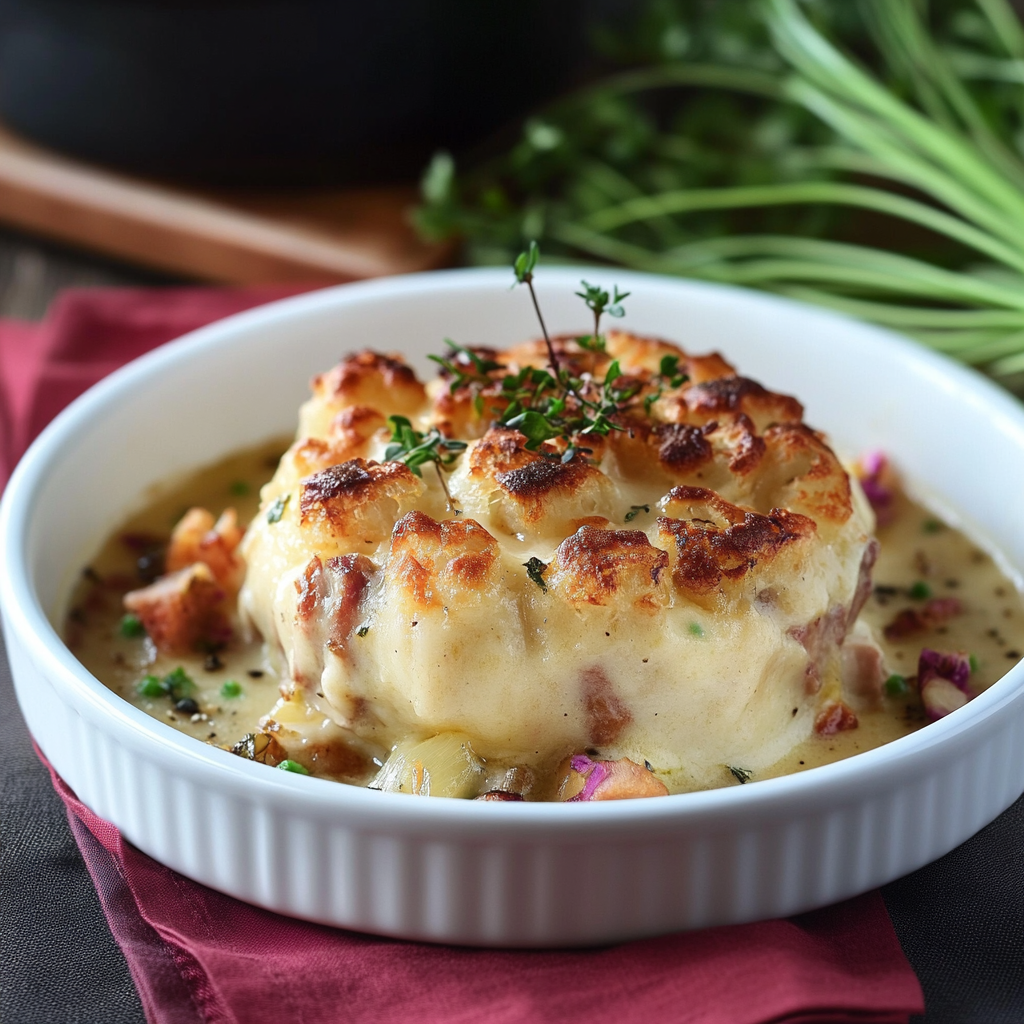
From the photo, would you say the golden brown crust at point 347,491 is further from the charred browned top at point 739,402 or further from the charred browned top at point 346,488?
the charred browned top at point 739,402

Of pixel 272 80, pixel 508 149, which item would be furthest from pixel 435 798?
pixel 508 149

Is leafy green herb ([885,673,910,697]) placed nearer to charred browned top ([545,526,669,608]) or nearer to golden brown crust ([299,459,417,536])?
charred browned top ([545,526,669,608])

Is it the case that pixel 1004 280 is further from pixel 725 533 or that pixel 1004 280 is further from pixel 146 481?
pixel 146 481

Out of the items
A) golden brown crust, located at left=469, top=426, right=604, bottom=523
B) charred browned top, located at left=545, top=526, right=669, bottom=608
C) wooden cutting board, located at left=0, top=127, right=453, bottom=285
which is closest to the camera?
charred browned top, located at left=545, top=526, right=669, bottom=608

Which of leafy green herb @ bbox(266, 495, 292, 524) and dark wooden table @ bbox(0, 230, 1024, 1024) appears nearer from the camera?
dark wooden table @ bbox(0, 230, 1024, 1024)

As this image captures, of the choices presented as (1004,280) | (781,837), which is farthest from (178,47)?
(781,837)

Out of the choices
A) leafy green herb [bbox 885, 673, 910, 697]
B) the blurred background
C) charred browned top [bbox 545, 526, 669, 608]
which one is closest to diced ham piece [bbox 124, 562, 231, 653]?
charred browned top [bbox 545, 526, 669, 608]

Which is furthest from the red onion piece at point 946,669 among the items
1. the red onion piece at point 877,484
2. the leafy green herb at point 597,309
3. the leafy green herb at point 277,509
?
the leafy green herb at point 277,509
